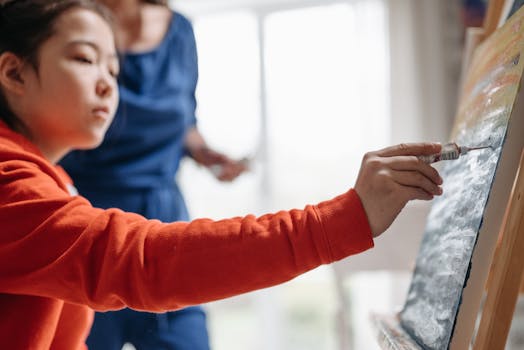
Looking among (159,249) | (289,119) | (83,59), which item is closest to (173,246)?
(159,249)

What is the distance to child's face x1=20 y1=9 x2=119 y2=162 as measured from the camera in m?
0.84

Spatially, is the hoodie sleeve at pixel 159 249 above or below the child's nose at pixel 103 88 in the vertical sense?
below

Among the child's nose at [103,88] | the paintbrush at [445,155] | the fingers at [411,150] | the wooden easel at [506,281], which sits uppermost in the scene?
the child's nose at [103,88]

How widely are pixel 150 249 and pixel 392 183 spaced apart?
0.87 feet

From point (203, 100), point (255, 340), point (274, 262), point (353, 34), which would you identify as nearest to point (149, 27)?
point (274, 262)

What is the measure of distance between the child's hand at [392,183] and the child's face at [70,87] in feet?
1.38

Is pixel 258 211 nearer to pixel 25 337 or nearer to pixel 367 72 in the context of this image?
pixel 367 72

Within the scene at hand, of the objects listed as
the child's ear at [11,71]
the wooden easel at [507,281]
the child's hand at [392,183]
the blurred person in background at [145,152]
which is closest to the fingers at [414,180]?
the child's hand at [392,183]

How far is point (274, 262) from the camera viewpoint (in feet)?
2.05

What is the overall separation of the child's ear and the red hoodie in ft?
0.68

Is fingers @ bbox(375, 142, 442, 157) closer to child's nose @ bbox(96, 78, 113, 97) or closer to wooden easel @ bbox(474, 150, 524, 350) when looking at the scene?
wooden easel @ bbox(474, 150, 524, 350)

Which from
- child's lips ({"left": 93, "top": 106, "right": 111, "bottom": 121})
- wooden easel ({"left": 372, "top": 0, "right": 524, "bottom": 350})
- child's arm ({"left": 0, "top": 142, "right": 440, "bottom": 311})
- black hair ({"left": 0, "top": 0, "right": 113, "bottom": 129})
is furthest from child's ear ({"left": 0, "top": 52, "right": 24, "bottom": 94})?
wooden easel ({"left": 372, "top": 0, "right": 524, "bottom": 350})

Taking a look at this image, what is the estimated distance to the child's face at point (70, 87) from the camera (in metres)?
0.84

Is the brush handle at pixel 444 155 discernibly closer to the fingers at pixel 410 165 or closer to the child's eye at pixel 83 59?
the fingers at pixel 410 165
